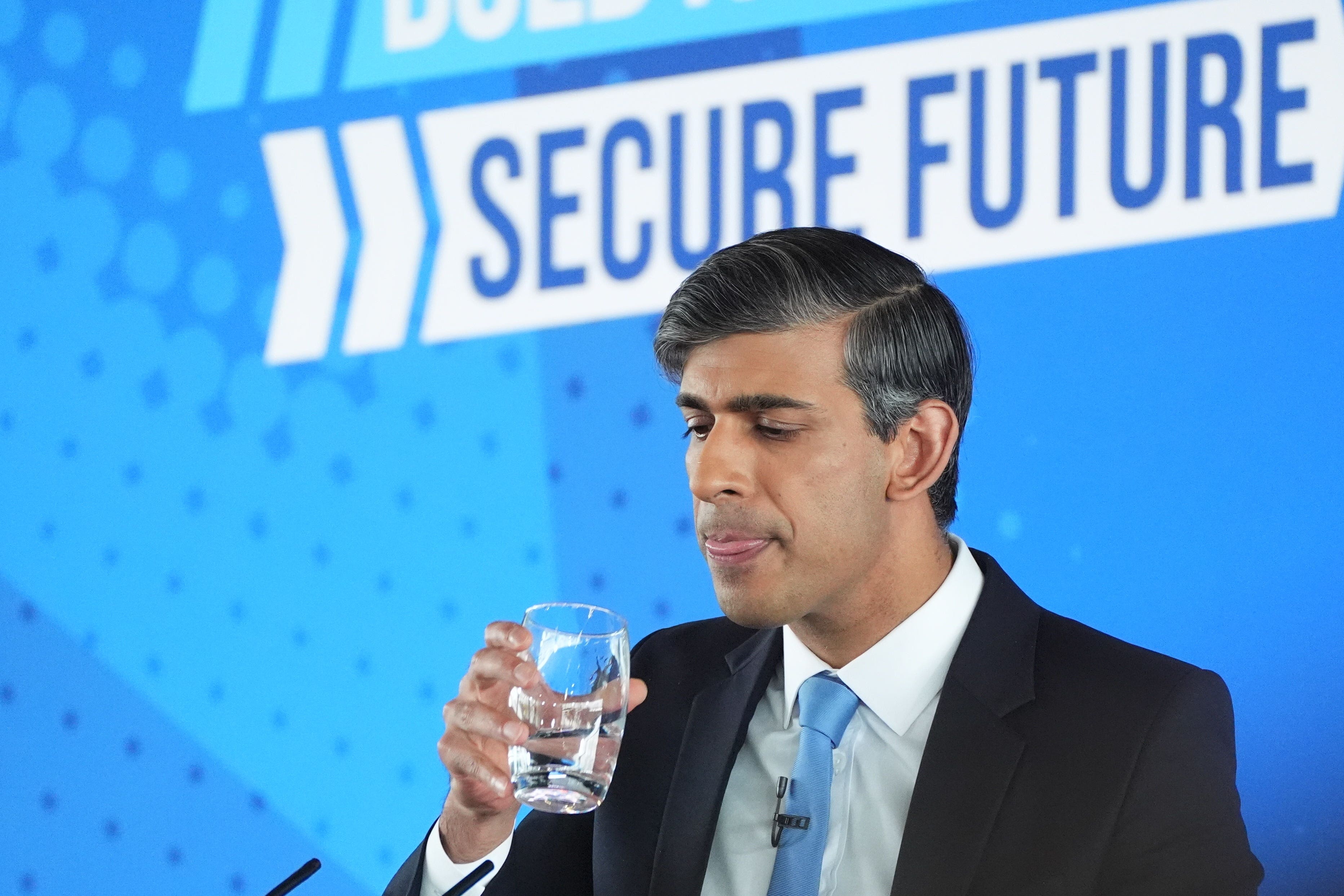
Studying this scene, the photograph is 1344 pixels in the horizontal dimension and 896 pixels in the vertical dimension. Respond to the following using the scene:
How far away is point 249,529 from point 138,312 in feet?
1.78

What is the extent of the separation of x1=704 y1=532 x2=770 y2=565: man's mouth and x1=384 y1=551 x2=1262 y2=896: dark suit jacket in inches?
9.0

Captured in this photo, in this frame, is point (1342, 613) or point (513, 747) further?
point (1342, 613)

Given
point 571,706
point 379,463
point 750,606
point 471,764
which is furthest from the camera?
point 379,463

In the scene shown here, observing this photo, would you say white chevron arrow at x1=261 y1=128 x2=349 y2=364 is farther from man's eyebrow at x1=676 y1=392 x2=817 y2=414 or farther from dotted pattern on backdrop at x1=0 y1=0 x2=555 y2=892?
man's eyebrow at x1=676 y1=392 x2=817 y2=414

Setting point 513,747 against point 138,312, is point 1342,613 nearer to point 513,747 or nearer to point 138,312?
point 513,747

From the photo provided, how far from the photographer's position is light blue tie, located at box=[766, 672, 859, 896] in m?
1.83

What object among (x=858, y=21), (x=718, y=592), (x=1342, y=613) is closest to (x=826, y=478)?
(x=718, y=592)

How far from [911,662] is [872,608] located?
9 centimetres

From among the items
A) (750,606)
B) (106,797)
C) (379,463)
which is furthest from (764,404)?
(106,797)

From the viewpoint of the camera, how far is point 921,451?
2037mm

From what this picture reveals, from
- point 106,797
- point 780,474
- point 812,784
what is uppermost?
point 780,474

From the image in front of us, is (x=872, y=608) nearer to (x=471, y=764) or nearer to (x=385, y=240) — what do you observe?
(x=471, y=764)

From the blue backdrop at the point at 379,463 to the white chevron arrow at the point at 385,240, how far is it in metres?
0.03

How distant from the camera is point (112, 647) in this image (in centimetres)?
312
